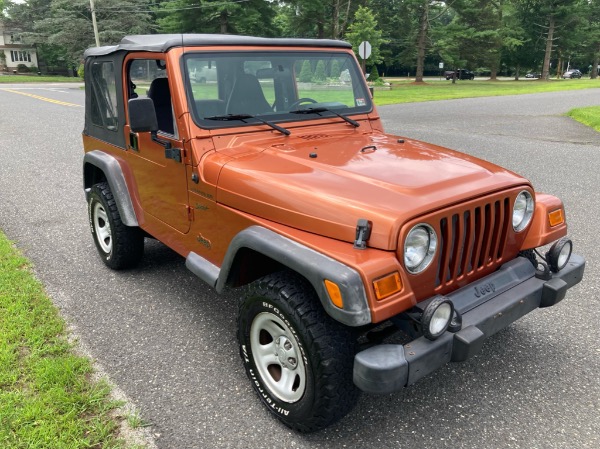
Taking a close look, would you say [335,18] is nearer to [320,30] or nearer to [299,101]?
[320,30]

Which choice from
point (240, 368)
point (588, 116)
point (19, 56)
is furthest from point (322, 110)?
point (19, 56)

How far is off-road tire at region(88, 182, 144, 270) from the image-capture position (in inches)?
167

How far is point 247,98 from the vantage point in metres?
3.42

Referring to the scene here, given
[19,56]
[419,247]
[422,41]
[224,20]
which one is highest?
[224,20]

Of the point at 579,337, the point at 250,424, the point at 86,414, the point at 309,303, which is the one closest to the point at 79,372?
the point at 86,414

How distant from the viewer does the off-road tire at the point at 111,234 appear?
13.9 ft

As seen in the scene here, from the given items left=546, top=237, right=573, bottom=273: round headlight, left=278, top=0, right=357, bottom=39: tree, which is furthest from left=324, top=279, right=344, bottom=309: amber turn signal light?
left=278, top=0, right=357, bottom=39: tree

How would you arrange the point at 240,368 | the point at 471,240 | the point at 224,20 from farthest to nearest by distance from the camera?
1. the point at 224,20
2. the point at 240,368
3. the point at 471,240

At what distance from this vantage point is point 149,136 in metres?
3.58

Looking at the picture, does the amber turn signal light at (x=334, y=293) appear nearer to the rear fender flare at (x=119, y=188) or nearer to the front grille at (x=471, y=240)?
the front grille at (x=471, y=240)

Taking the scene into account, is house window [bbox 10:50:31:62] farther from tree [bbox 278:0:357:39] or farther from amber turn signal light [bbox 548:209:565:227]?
amber turn signal light [bbox 548:209:565:227]

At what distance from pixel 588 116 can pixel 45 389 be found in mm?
17395

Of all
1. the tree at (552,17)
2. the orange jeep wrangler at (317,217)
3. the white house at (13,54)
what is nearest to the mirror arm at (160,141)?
the orange jeep wrangler at (317,217)

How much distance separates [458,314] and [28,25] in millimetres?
67411
